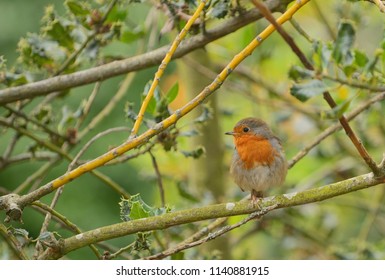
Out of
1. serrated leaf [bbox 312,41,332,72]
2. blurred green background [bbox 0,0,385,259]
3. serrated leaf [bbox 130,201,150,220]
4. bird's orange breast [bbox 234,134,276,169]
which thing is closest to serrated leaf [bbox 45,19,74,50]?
blurred green background [bbox 0,0,385,259]

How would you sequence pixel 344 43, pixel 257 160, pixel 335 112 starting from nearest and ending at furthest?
1. pixel 335 112
2. pixel 344 43
3. pixel 257 160

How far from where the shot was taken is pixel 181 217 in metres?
1.70

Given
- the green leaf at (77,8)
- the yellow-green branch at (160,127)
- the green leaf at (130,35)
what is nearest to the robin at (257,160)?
the green leaf at (130,35)

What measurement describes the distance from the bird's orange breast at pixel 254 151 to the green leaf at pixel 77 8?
77cm

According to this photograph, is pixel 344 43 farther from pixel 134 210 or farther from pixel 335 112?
pixel 134 210

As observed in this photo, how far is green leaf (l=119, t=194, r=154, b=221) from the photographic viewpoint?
179 centimetres

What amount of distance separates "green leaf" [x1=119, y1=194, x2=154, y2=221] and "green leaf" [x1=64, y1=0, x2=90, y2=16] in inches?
32.5

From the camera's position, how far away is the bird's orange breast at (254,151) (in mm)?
2668

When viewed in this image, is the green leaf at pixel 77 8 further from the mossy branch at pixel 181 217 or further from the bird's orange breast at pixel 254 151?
the mossy branch at pixel 181 217

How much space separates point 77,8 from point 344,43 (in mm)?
1110

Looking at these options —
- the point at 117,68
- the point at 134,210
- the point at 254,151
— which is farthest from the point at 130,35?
the point at 134,210
